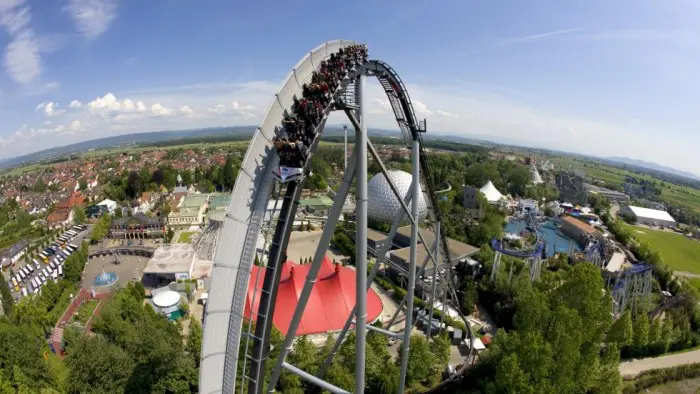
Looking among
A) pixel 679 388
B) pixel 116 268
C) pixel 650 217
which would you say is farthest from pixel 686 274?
pixel 116 268

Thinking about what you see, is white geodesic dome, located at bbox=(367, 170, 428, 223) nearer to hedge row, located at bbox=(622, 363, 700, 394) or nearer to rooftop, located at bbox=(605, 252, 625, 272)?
rooftop, located at bbox=(605, 252, 625, 272)

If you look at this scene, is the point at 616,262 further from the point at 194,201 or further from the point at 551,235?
the point at 194,201

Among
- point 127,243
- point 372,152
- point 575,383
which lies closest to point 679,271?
point 575,383

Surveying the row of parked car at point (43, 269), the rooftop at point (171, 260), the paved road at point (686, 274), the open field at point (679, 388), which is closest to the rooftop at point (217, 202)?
the row of parked car at point (43, 269)

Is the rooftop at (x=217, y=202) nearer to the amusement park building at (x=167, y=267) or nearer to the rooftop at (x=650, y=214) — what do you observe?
the amusement park building at (x=167, y=267)

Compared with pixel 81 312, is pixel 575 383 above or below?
above

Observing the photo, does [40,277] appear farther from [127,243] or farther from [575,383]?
[575,383]
